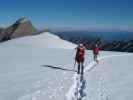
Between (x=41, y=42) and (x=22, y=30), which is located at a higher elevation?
(x=22, y=30)

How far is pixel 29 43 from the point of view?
5025 cm

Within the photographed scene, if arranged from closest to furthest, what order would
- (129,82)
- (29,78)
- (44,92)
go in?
(44,92), (129,82), (29,78)

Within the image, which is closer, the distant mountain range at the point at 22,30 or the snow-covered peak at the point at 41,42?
the snow-covered peak at the point at 41,42

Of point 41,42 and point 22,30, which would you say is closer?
point 41,42

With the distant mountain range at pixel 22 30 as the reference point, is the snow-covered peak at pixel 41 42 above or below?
below

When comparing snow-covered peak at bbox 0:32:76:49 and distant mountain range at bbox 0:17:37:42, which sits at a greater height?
distant mountain range at bbox 0:17:37:42

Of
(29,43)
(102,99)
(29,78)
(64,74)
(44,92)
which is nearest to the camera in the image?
(102,99)

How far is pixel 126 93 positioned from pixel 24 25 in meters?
97.5

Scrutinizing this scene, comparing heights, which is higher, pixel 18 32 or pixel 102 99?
pixel 18 32

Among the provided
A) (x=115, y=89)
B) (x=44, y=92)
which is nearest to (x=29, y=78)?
(x=44, y=92)

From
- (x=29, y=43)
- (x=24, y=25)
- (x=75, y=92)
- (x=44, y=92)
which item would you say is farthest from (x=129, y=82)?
(x=24, y=25)

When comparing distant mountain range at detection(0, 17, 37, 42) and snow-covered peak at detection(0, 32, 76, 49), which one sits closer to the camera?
snow-covered peak at detection(0, 32, 76, 49)

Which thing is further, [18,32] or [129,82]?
[18,32]

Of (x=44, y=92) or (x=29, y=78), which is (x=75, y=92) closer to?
(x=44, y=92)
